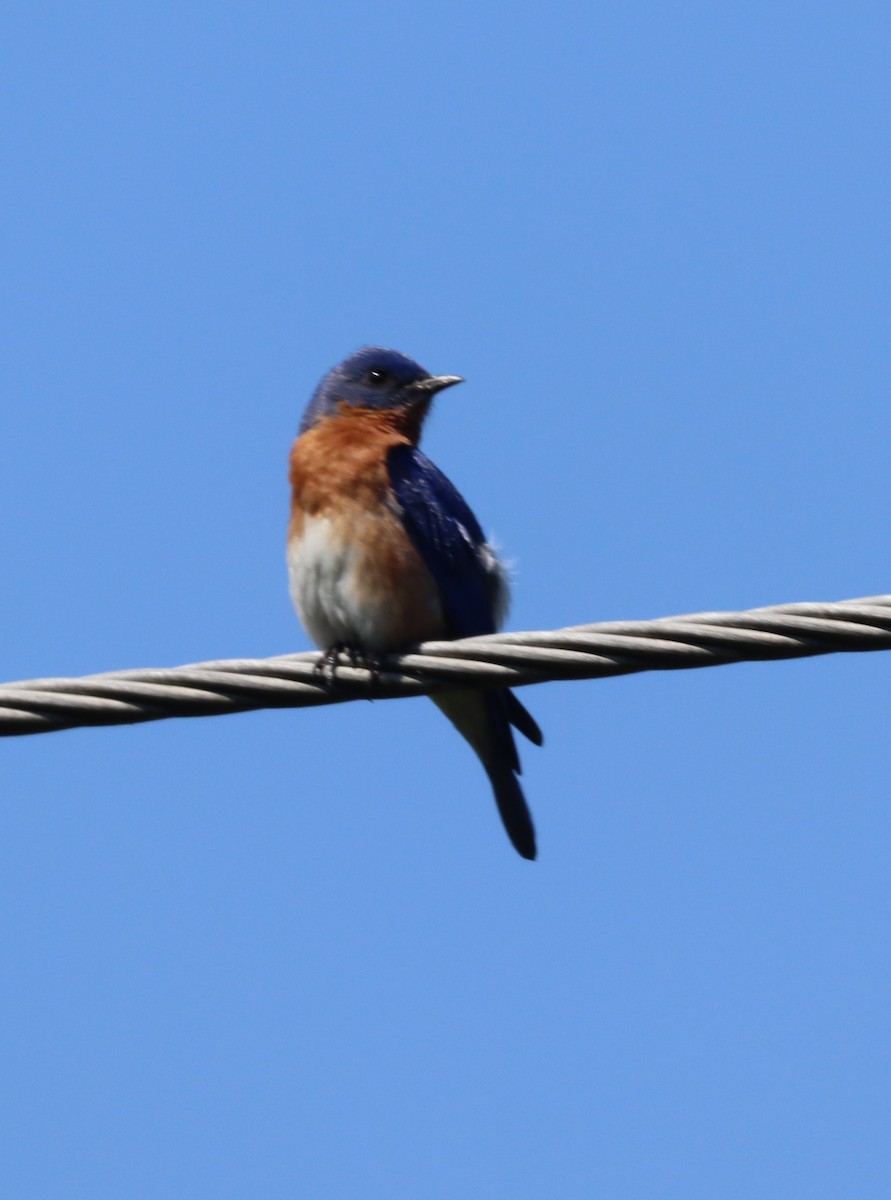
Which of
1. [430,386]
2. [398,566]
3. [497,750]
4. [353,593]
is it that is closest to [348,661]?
[353,593]

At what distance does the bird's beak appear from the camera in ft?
26.7

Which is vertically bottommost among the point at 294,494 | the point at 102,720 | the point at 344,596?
the point at 102,720

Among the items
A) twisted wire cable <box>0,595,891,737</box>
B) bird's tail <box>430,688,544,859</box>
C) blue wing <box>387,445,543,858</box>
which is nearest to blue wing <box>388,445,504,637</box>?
blue wing <box>387,445,543,858</box>

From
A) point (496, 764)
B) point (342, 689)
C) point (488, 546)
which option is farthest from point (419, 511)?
point (342, 689)

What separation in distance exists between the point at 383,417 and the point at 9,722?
3.72 meters

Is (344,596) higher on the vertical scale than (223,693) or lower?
higher

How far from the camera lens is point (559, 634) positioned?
4.62 meters

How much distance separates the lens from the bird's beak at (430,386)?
8.12m

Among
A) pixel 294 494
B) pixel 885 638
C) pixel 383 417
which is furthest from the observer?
pixel 383 417

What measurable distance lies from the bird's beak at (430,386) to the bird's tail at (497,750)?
1.45 meters

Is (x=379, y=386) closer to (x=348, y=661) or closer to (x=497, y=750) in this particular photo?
(x=497, y=750)

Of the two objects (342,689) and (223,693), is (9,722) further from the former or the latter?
(342,689)

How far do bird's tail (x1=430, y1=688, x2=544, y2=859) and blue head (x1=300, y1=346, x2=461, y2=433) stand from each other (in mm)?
1438

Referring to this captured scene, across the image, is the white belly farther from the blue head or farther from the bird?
the blue head
